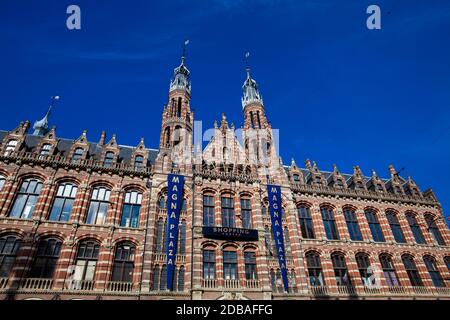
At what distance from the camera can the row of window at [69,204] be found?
74.0ft

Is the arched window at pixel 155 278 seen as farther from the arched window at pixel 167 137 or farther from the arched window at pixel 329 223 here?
the arched window at pixel 329 223

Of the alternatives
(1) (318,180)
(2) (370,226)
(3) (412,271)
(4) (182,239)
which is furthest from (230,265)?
(3) (412,271)

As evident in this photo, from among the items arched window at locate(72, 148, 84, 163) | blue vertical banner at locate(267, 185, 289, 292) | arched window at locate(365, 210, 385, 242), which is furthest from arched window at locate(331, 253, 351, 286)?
arched window at locate(72, 148, 84, 163)

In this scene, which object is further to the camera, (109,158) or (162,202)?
(109,158)

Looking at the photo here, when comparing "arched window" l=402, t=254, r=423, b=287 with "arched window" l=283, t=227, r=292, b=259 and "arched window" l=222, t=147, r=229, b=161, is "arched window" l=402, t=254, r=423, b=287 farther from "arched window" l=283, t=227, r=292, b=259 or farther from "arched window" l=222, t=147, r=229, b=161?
"arched window" l=222, t=147, r=229, b=161

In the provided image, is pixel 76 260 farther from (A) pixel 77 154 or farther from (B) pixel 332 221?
(B) pixel 332 221

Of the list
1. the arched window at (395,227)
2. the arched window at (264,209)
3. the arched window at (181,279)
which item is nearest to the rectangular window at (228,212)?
the arched window at (264,209)

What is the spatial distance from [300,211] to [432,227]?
1747 cm

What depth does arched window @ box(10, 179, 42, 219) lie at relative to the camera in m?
22.2

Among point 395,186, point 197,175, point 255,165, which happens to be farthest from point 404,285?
point 197,175

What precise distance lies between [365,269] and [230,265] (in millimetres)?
13967

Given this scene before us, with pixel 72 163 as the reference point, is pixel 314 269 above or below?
below

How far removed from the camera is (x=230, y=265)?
78.8ft

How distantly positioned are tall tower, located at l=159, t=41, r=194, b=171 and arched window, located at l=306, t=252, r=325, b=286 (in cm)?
1563
